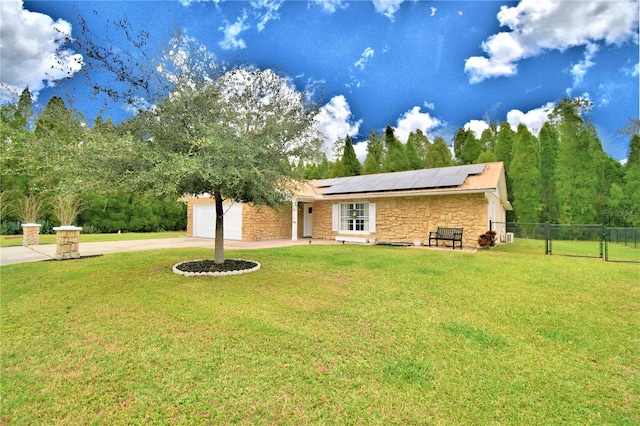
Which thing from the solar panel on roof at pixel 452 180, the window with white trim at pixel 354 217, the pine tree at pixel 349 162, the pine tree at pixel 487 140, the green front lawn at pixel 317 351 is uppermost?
the pine tree at pixel 487 140

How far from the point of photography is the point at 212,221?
18.4 meters

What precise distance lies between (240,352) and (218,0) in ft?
33.7

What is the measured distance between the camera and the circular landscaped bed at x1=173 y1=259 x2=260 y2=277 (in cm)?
716

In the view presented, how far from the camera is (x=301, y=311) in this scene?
485 cm

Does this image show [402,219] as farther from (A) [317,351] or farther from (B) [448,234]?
(A) [317,351]

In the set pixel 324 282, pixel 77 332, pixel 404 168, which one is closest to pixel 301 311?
pixel 324 282

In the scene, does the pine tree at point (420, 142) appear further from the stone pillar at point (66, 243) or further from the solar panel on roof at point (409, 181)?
the stone pillar at point (66, 243)

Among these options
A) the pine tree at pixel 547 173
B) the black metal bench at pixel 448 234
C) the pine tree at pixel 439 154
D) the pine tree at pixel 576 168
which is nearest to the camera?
the black metal bench at pixel 448 234

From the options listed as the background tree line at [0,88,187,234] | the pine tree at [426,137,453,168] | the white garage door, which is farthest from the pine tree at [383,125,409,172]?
the background tree line at [0,88,187,234]

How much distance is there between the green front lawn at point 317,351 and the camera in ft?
8.48

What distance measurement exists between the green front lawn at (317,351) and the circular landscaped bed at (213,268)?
0.49 m

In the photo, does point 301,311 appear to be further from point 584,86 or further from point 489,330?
point 584,86

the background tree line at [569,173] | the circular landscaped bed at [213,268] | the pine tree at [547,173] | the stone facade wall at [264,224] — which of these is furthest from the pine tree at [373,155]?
the circular landscaped bed at [213,268]

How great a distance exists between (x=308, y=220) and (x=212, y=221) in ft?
19.1
